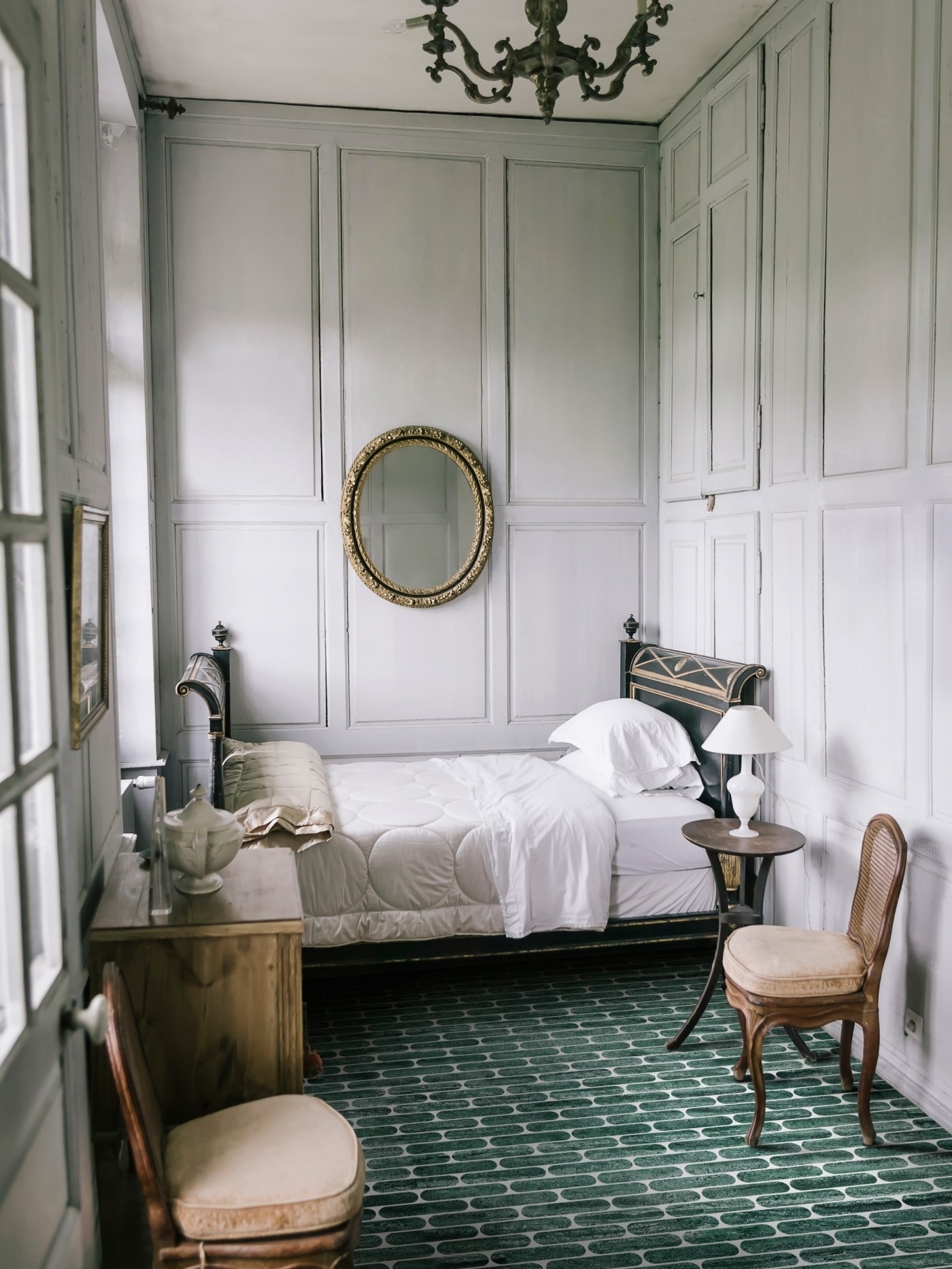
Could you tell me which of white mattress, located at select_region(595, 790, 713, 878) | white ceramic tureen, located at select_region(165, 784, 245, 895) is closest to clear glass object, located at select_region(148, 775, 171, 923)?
white ceramic tureen, located at select_region(165, 784, 245, 895)

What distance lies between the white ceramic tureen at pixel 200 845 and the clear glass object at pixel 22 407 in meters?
1.00

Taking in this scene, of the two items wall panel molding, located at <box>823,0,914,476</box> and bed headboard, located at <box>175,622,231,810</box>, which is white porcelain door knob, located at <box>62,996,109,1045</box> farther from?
wall panel molding, located at <box>823,0,914,476</box>

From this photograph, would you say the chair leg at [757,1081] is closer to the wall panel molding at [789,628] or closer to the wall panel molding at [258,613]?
the wall panel molding at [789,628]

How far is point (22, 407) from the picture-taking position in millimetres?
1571

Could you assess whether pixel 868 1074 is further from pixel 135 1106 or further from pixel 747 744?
pixel 135 1106

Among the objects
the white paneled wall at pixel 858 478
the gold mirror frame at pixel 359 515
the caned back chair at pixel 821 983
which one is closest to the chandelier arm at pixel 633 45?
the white paneled wall at pixel 858 478

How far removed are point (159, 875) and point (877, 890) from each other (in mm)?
1996

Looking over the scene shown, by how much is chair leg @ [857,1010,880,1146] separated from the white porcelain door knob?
208cm

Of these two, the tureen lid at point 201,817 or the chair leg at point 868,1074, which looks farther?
the chair leg at point 868,1074

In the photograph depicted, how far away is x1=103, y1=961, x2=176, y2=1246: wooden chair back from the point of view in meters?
1.72

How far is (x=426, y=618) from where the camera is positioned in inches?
200

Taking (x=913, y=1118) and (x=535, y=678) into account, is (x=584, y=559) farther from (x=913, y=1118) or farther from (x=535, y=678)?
(x=913, y=1118)

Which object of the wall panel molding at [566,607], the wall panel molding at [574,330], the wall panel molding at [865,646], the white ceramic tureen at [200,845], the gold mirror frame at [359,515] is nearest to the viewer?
the white ceramic tureen at [200,845]

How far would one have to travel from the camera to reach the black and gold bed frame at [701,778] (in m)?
3.70
